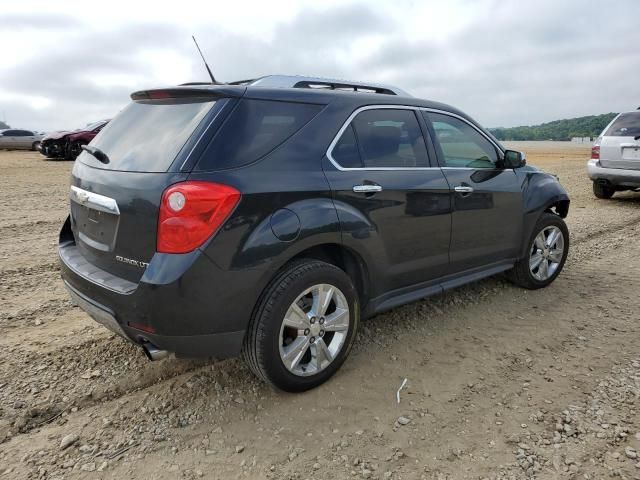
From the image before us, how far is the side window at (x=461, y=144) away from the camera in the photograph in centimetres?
380

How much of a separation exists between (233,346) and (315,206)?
2.92 ft

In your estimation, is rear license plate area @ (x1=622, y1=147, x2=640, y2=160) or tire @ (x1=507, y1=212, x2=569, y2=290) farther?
rear license plate area @ (x1=622, y1=147, x2=640, y2=160)

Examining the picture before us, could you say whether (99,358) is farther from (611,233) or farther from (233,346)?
(611,233)

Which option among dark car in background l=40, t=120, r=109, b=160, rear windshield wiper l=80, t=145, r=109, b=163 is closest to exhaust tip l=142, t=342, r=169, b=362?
rear windshield wiper l=80, t=145, r=109, b=163

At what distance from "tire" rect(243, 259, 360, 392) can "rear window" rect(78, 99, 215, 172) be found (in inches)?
35.6

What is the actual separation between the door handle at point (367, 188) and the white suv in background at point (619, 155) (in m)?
7.59

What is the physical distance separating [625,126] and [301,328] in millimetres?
8689

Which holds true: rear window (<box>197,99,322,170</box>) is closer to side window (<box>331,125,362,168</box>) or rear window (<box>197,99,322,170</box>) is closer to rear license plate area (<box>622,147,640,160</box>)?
side window (<box>331,125,362,168</box>)

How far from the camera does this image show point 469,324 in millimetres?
3990

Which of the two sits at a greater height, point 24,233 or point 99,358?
point 24,233

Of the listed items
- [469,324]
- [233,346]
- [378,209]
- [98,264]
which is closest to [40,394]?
[98,264]

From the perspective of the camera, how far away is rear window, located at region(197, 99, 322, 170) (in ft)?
8.50

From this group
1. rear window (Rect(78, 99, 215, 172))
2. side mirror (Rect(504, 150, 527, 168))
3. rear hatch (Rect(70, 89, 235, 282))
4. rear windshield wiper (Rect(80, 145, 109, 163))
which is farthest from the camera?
side mirror (Rect(504, 150, 527, 168))

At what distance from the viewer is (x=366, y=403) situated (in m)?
2.92
